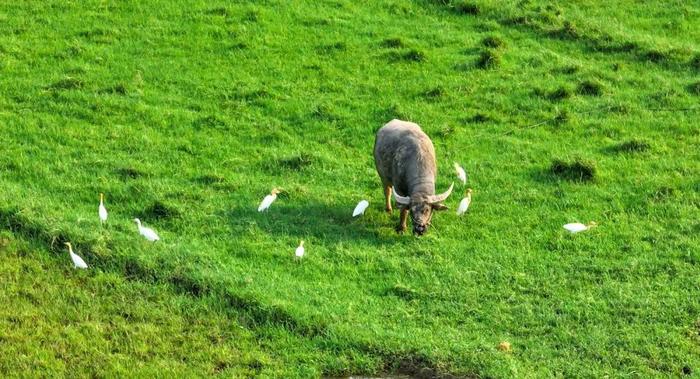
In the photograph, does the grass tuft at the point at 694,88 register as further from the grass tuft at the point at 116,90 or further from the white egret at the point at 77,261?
the white egret at the point at 77,261

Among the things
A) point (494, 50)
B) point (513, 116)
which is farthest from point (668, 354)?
point (494, 50)

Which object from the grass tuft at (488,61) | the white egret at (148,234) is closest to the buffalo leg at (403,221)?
the white egret at (148,234)

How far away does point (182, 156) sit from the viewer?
47.2 ft

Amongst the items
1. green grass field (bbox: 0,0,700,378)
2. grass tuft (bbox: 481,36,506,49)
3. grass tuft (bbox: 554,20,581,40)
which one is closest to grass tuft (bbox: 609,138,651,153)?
green grass field (bbox: 0,0,700,378)

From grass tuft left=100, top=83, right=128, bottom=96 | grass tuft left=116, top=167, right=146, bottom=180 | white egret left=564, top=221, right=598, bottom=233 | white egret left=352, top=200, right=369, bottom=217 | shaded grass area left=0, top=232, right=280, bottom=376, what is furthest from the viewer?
grass tuft left=100, top=83, right=128, bottom=96

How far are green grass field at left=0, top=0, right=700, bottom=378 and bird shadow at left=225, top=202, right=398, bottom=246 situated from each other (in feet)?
0.11

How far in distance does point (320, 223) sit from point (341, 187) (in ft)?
3.60

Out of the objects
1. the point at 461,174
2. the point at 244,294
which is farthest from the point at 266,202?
the point at 461,174

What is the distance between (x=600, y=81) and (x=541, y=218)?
493 cm

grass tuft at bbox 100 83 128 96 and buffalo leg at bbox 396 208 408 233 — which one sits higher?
buffalo leg at bbox 396 208 408 233

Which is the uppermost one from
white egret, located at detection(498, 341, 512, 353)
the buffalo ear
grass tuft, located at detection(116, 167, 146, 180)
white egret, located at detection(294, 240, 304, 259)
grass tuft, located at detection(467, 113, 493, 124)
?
the buffalo ear

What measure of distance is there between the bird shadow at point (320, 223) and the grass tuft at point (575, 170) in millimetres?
2518

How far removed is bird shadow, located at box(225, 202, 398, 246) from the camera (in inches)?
488

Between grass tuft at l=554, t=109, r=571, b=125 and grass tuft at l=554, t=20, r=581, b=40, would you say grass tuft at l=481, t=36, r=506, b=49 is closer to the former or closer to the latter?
grass tuft at l=554, t=20, r=581, b=40
